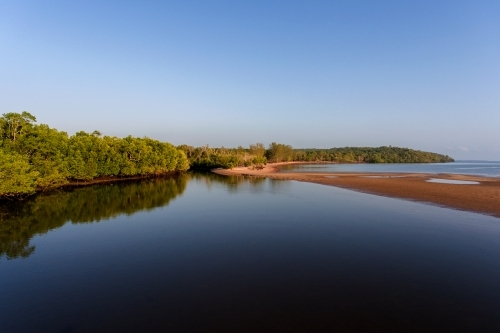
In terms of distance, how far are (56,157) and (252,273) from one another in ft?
133

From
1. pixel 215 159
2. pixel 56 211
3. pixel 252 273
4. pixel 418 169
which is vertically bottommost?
pixel 252 273

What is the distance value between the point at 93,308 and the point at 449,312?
13009mm

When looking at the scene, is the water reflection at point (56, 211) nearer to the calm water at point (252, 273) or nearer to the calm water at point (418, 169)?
the calm water at point (252, 273)

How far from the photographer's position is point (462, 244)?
54.9ft

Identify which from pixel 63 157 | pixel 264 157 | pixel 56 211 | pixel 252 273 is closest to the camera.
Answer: pixel 252 273

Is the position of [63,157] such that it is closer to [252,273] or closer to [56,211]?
[56,211]

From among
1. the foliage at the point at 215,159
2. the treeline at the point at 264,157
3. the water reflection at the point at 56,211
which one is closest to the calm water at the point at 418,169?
the foliage at the point at 215,159

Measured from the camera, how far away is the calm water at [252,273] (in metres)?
9.24

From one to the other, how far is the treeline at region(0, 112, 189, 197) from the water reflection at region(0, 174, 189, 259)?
8.96 feet

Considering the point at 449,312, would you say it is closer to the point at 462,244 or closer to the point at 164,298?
the point at 462,244

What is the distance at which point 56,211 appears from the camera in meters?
27.3

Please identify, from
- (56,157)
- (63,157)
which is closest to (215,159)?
(63,157)

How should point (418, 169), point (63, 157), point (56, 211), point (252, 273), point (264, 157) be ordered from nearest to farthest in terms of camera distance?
point (252, 273)
point (56, 211)
point (63, 157)
point (418, 169)
point (264, 157)

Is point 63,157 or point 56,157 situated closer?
point 56,157
